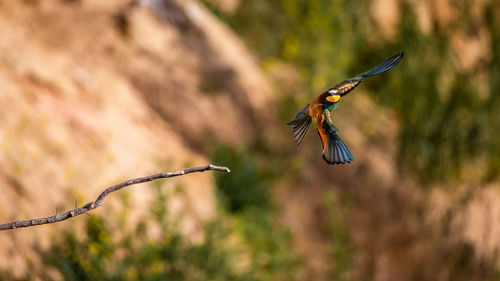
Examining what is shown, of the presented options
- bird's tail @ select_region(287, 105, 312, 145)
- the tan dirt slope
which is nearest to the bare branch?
bird's tail @ select_region(287, 105, 312, 145)

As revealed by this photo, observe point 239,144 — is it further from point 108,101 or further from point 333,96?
point 333,96

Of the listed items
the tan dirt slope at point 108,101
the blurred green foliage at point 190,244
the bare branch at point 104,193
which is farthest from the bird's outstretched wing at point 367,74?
the tan dirt slope at point 108,101

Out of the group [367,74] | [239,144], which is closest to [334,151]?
[367,74]

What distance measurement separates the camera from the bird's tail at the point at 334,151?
1.00 meters

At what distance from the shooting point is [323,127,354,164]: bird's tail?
100cm

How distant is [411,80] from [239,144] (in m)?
2.74

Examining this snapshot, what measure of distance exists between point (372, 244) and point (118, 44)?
13.2 feet

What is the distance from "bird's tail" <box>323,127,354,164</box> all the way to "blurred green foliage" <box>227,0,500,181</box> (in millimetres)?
5870

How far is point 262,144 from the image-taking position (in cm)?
696

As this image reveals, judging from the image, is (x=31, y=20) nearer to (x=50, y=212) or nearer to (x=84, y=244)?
(x=50, y=212)

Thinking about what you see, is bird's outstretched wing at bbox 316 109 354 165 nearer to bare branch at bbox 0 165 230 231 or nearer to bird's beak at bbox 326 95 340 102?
bird's beak at bbox 326 95 340 102

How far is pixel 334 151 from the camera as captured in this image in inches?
40.9

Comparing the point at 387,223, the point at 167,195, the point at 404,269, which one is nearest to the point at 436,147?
the point at 387,223

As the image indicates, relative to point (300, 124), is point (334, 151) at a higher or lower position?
lower
